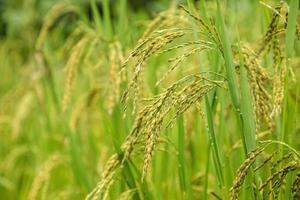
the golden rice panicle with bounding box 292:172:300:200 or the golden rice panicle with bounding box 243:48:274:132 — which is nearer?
the golden rice panicle with bounding box 292:172:300:200

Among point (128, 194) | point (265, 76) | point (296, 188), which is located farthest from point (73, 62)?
point (296, 188)

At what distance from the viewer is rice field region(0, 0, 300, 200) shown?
1.05 meters

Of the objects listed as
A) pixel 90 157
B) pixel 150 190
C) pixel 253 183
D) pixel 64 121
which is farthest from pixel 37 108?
pixel 253 183

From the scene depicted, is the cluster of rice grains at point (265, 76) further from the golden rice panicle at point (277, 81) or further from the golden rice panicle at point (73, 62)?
the golden rice panicle at point (73, 62)

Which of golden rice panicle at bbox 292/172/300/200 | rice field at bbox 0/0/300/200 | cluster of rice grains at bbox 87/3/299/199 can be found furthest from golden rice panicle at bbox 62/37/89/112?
golden rice panicle at bbox 292/172/300/200

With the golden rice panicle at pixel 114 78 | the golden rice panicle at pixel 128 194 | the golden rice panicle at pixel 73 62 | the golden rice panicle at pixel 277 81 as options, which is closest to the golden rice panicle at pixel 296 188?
the golden rice panicle at pixel 277 81

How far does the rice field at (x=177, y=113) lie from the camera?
1050mm

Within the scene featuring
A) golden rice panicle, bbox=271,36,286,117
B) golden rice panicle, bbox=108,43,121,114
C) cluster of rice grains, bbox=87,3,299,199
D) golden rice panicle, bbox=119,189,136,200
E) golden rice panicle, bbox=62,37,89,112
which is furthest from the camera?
golden rice panicle, bbox=62,37,89,112

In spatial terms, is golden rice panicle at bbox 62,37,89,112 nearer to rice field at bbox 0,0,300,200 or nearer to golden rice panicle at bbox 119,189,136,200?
rice field at bbox 0,0,300,200

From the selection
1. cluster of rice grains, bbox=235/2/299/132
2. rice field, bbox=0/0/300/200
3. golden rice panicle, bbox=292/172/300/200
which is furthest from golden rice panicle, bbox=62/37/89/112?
golden rice panicle, bbox=292/172/300/200

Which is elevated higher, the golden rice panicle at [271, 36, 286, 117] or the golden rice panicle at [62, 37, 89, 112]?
the golden rice panicle at [62, 37, 89, 112]

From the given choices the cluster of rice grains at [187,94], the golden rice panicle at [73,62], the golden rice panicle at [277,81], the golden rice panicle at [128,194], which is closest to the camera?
the cluster of rice grains at [187,94]

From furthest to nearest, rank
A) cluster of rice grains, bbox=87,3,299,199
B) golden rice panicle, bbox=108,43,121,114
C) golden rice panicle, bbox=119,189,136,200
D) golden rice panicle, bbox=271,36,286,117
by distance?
golden rice panicle, bbox=108,43,121,114
golden rice panicle, bbox=119,189,136,200
golden rice panicle, bbox=271,36,286,117
cluster of rice grains, bbox=87,3,299,199

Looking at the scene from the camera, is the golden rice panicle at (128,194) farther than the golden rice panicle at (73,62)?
No
